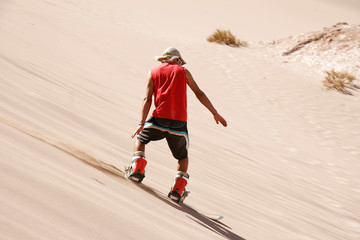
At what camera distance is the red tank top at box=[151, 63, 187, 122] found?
362 cm

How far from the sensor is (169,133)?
3650 millimetres

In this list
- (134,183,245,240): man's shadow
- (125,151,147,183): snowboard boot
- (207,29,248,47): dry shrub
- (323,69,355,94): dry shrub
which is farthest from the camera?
(207,29,248,47): dry shrub

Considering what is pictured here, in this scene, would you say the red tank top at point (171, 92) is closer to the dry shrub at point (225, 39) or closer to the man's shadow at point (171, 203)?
the man's shadow at point (171, 203)

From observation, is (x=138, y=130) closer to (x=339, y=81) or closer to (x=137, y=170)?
(x=137, y=170)

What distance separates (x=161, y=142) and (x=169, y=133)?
86.4 inches

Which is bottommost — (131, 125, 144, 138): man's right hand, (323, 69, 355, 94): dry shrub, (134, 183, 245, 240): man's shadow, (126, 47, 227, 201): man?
(134, 183, 245, 240): man's shadow

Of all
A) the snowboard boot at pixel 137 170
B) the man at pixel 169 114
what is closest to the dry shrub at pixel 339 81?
the man at pixel 169 114

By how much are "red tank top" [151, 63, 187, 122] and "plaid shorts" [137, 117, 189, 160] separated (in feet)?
0.14

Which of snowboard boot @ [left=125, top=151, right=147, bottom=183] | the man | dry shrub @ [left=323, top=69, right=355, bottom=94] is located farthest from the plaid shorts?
dry shrub @ [left=323, top=69, right=355, bottom=94]

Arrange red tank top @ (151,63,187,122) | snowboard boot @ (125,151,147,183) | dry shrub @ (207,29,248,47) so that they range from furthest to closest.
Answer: dry shrub @ (207,29,248,47), red tank top @ (151,63,187,122), snowboard boot @ (125,151,147,183)

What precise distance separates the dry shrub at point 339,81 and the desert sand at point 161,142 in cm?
24

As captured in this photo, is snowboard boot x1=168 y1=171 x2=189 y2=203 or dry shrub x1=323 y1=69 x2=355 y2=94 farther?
dry shrub x1=323 y1=69 x2=355 y2=94

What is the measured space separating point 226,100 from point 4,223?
884 centimetres

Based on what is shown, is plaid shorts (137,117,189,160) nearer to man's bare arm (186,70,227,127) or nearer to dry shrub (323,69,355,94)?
man's bare arm (186,70,227,127)
